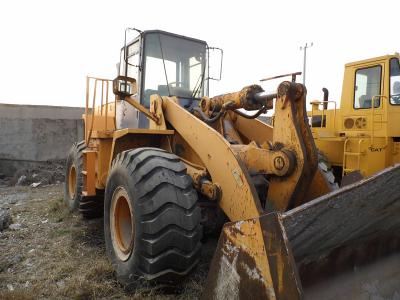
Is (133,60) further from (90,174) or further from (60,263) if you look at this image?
(60,263)

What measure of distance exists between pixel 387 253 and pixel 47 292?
2735mm

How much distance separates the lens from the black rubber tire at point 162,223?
10.3 ft

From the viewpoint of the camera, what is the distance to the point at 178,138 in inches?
170

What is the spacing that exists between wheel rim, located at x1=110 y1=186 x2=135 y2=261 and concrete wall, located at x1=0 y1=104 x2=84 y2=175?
9112 millimetres

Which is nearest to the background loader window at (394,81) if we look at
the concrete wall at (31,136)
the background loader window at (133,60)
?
the background loader window at (133,60)

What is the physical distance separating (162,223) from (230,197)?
60cm

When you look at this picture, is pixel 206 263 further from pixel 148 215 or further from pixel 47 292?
pixel 47 292

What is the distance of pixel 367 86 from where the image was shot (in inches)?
307

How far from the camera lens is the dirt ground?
3.26 m

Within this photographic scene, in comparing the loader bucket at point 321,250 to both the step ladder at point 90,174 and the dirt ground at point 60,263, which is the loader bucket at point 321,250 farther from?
the step ladder at point 90,174

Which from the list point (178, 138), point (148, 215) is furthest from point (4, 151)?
point (148, 215)

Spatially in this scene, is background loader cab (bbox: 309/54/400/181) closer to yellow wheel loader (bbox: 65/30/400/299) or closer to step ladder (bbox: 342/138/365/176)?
step ladder (bbox: 342/138/365/176)

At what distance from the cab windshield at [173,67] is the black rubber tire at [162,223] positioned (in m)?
1.95

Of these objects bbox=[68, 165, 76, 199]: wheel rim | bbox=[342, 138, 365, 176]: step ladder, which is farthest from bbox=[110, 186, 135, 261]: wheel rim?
bbox=[342, 138, 365, 176]: step ladder
